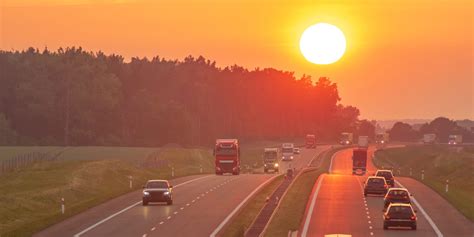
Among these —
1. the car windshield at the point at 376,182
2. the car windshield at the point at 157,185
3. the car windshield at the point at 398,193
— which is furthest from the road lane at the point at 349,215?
the car windshield at the point at 157,185

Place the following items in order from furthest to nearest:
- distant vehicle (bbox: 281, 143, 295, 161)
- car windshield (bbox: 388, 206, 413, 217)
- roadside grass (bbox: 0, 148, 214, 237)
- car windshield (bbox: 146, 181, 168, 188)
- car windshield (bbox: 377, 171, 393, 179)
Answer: distant vehicle (bbox: 281, 143, 295, 161)
car windshield (bbox: 377, 171, 393, 179)
car windshield (bbox: 146, 181, 168, 188)
roadside grass (bbox: 0, 148, 214, 237)
car windshield (bbox: 388, 206, 413, 217)

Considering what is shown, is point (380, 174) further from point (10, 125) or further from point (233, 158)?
point (10, 125)

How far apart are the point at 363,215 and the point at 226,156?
48.7 meters

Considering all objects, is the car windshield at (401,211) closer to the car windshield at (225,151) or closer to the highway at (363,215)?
the highway at (363,215)

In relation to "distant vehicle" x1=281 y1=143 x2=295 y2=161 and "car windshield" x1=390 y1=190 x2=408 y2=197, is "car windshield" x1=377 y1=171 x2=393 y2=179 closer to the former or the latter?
"car windshield" x1=390 y1=190 x2=408 y2=197

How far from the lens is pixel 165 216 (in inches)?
2325

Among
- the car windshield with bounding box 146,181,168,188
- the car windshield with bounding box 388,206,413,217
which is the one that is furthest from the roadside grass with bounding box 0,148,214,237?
the car windshield with bounding box 388,206,413,217

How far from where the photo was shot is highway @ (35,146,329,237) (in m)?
51.0

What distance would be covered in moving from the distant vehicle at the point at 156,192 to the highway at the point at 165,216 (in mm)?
493

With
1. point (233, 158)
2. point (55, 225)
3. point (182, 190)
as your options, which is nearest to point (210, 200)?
point (182, 190)

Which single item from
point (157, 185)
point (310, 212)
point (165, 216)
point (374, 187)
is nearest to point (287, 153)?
point (374, 187)

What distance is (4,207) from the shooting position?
71.6m

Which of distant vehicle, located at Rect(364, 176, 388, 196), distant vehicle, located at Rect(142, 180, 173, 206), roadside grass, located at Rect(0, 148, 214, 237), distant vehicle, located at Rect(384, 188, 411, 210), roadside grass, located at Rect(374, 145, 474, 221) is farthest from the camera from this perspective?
distant vehicle, located at Rect(364, 176, 388, 196)

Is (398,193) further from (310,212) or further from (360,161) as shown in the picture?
(360,161)
